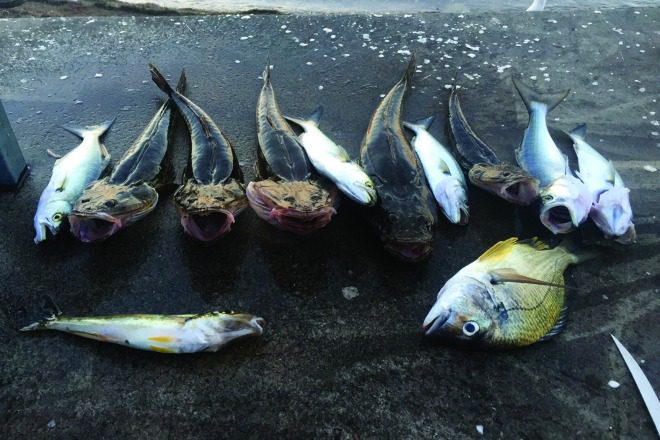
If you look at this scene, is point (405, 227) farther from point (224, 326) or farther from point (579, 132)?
point (579, 132)

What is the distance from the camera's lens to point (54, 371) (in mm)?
2643

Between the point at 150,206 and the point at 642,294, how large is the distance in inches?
137

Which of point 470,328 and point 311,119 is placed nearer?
point 470,328

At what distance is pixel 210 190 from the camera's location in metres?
3.19

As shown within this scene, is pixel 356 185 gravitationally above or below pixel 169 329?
above

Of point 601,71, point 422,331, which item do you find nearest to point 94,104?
point 422,331

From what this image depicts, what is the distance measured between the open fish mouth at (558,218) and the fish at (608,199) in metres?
0.25

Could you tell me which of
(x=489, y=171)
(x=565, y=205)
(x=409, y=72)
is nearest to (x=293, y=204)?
(x=489, y=171)

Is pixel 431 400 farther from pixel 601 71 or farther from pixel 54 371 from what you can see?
pixel 601 71

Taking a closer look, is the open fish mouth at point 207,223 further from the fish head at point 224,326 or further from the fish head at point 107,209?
the fish head at point 224,326

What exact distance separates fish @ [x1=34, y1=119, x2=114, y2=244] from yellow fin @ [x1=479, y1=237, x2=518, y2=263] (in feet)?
9.62

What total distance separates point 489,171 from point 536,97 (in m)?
1.45

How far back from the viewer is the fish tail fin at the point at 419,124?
443 centimetres

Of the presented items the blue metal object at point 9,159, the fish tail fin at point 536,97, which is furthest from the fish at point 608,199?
the blue metal object at point 9,159
